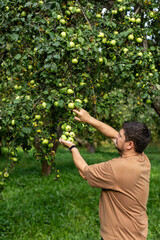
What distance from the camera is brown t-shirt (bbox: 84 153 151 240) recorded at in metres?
1.98

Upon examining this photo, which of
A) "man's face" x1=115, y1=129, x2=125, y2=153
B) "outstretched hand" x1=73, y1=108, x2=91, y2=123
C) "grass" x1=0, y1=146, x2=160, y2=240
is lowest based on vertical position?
"grass" x1=0, y1=146, x2=160, y2=240

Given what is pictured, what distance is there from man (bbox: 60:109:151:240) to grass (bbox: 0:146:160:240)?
4.46ft

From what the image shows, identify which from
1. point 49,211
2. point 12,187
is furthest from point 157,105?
point 12,187

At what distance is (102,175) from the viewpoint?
6.56 feet

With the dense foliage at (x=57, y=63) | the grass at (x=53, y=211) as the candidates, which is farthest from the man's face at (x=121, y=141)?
the grass at (x=53, y=211)

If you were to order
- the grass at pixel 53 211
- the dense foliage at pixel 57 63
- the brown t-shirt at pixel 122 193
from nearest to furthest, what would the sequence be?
the brown t-shirt at pixel 122 193 < the dense foliage at pixel 57 63 < the grass at pixel 53 211

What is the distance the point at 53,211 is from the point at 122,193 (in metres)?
3.36

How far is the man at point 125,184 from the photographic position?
1984 millimetres

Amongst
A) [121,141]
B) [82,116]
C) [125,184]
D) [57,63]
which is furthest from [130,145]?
[57,63]

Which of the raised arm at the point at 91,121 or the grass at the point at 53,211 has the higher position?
the raised arm at the point at 91,121

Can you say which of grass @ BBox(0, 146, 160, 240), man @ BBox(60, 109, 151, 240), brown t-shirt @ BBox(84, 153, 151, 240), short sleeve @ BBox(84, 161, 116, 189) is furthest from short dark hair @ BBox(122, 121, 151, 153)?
grass @ BBox(0, 146, 160, 240)

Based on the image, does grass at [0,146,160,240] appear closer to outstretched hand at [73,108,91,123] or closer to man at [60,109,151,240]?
outstretched hand at [73,108,91,123]

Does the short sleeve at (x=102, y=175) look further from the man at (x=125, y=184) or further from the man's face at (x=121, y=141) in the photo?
the man's face at (x=121, y=141)

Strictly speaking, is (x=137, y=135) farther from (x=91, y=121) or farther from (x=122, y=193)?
(x=91, y=121)
